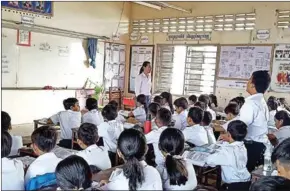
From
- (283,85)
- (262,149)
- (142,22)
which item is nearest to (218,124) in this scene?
(262,149)

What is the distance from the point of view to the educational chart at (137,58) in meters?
8.10

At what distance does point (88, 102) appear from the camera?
451cm

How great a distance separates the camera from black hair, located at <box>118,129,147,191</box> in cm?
189

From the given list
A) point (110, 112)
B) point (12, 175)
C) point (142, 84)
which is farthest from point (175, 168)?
point (142, 84)

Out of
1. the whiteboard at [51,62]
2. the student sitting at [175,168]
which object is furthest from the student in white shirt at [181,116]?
the whiteboard at [51,62]

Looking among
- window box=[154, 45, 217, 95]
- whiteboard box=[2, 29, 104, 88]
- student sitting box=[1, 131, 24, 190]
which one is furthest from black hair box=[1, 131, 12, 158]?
window box=[154, 45, 217, 95]

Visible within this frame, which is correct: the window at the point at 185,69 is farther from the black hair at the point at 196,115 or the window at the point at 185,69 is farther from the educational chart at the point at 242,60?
the black hair at the point at 196,115

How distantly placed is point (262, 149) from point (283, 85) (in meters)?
3.58

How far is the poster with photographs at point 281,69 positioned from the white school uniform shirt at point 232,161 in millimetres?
4068

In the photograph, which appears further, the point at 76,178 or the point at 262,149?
the point at 262,149

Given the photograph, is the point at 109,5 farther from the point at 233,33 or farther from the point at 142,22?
the point at 233,33

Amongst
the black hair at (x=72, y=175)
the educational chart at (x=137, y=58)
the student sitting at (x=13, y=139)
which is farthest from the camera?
the educational chart at (x=137, y=58)

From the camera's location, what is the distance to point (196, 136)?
136 inches

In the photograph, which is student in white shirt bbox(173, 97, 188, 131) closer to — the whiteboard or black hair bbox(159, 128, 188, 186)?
black hair bbox(159, 128, 188, 186)
